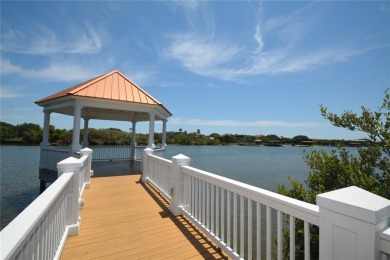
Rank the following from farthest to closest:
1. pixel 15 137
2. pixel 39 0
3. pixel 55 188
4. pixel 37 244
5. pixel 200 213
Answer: pixel 15 137, pixel 39 0, pixel 200 213, pixel 55 188, pixel 37 244

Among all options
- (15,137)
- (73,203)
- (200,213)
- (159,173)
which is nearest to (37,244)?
(73,203)

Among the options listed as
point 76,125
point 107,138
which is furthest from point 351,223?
point 107,138

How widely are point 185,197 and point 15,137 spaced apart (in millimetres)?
60267

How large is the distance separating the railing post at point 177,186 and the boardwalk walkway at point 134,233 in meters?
0.20

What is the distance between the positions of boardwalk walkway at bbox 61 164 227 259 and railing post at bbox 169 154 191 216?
0.20 metres

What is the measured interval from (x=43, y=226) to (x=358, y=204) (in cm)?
269

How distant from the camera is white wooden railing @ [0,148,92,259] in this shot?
1.33 metres

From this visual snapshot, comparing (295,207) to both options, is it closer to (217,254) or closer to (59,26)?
(217,254)

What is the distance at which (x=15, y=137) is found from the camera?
162ft

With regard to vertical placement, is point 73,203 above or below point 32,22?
below

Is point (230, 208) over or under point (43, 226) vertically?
under

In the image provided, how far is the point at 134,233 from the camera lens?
13.1ft

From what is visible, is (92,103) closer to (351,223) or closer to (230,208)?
(230,208)

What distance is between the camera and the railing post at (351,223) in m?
1.39
